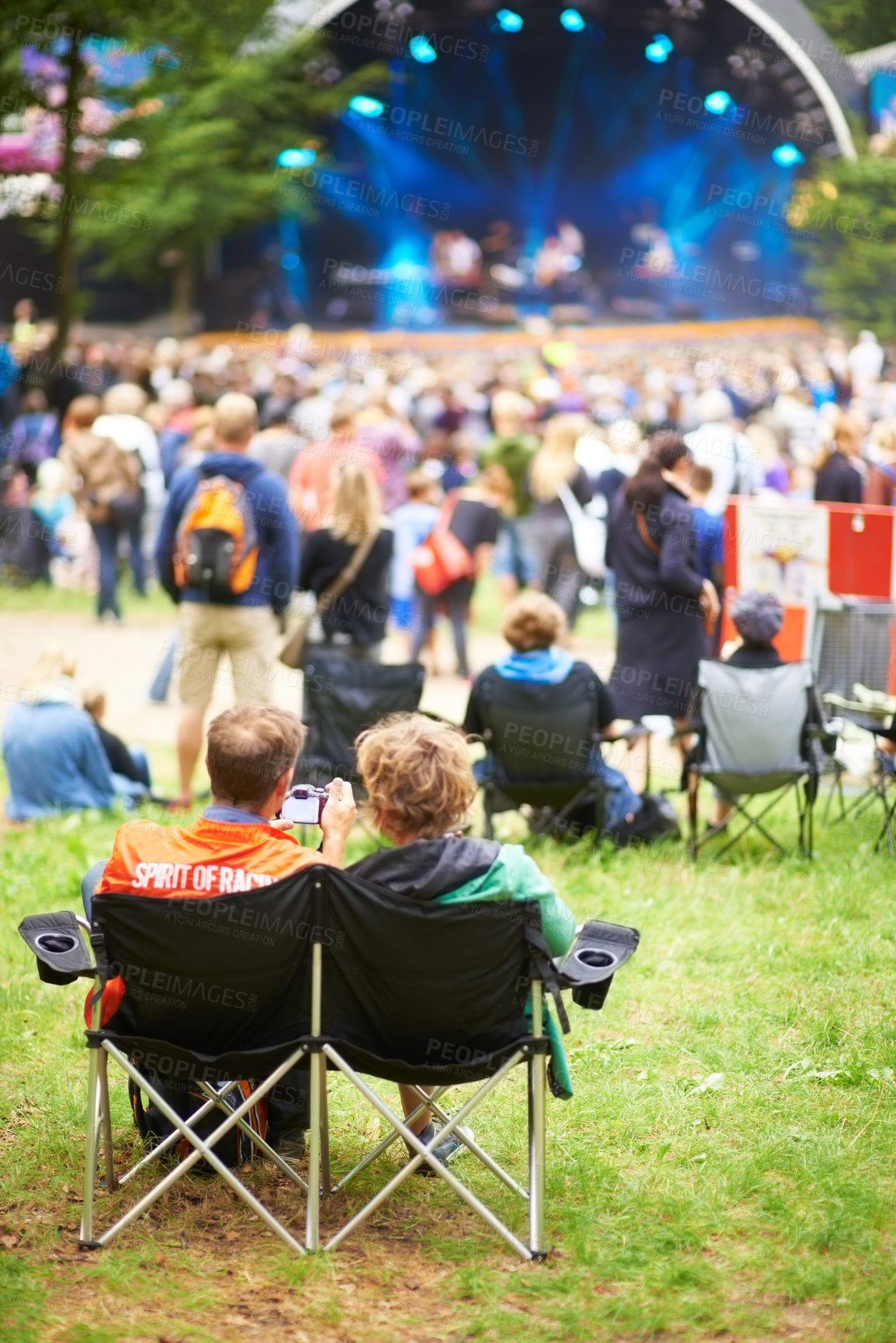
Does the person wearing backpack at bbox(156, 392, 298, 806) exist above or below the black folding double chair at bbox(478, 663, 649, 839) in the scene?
above

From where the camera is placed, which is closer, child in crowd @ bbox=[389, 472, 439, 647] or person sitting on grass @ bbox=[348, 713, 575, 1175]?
person sitting on grass @ bbox=[348, 713, 575, 1175]

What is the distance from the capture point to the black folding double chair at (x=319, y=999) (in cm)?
283

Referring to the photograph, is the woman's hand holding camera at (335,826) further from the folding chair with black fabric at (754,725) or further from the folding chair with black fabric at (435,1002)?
the folding chair with black fabric at (754,725)

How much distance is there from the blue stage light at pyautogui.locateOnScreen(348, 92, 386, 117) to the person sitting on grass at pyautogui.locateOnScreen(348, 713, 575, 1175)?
26051 millimetres

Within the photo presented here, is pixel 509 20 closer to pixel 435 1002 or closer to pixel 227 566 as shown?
pixel 227 566

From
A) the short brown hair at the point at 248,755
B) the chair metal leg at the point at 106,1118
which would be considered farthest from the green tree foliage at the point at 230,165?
the chair metal leg at the point at 106,1118

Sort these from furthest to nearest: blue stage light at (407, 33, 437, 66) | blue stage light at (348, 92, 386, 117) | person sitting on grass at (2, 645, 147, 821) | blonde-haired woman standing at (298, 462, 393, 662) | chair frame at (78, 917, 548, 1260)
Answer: blue stage light at (348, 92, 386, 117) → blue stage light at (407, 33, 437, 66) → blonde-haired woman standing at (298, 462, 393, 662) → person sitting on grass at (2, 645, 147, 821) → chair frame at (78, 917, 548, 1260)

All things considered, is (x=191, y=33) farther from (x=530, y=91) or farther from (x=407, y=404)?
(x=530, y=91)

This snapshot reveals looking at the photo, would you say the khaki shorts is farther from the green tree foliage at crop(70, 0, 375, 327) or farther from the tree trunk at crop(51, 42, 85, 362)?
the green tree foliage at crop(70, 0, 375, 327)

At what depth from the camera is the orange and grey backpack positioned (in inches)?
240

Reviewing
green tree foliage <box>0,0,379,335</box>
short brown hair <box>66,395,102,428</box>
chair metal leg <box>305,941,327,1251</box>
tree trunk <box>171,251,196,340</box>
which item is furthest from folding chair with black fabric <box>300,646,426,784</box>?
tree trunk <box>171,251,196,340</box>

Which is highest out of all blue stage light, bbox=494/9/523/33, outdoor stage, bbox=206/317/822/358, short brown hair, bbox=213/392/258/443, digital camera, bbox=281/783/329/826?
blue stage light, bbox=494/9/523/33

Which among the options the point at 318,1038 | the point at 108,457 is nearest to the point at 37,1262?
the point at 318,1038

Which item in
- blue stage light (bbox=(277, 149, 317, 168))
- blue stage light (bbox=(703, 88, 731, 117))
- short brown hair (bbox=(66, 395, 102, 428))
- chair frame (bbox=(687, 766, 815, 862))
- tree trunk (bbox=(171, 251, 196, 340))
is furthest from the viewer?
tree trunk (bbox=(171, 251, 196, 340))
